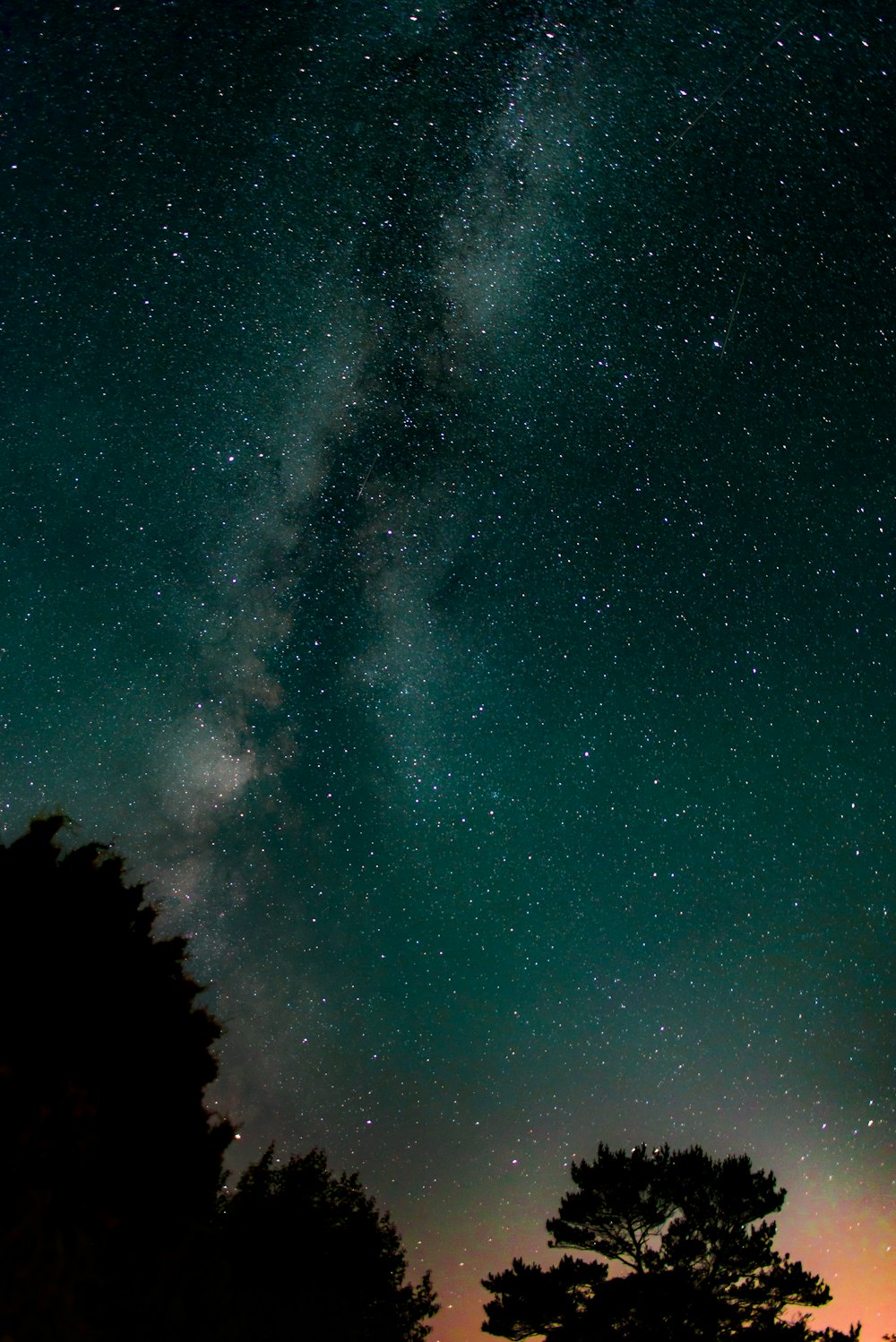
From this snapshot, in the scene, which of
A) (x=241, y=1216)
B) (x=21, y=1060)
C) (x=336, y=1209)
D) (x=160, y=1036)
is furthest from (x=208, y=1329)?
(x=336, y=1209)

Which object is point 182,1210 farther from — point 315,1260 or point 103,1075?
point 315,1260

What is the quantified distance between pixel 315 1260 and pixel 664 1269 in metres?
8.29

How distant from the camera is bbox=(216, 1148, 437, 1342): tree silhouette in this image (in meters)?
15.0

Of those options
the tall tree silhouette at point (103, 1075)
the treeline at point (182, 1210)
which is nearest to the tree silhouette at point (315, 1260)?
the treeline at point (182, 1210)

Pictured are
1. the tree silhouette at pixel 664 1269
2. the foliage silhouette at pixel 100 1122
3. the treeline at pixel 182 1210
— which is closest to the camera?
the foliage silhouette at pixel 100 1122

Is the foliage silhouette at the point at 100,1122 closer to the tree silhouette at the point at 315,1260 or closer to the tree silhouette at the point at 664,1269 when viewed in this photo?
the tree silhouette at the point at 315,1260

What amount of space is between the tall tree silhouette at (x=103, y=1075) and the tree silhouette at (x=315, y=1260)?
28.9 ft

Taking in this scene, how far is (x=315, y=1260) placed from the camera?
16.2 m

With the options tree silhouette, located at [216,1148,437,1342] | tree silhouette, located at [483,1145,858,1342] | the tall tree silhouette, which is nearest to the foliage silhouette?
the tall tree silhouette

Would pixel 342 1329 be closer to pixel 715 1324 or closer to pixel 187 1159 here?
pixel 715 1324

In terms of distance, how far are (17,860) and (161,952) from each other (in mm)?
2257

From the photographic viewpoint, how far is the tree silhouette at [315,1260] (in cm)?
1495

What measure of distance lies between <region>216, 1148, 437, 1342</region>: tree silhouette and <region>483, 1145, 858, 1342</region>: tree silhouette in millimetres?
3005

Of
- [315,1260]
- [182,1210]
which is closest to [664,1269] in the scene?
[315,1260]
